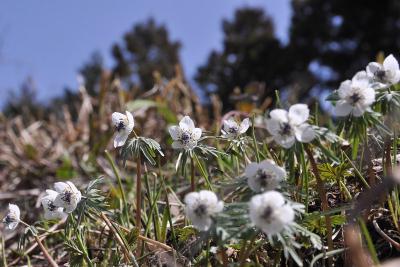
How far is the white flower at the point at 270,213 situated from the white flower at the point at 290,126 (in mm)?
114

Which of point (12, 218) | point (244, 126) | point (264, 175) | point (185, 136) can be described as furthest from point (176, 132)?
point (12, 218)

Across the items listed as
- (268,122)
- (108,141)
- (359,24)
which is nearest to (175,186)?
(268,122)

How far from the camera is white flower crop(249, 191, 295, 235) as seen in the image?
2.14 feet

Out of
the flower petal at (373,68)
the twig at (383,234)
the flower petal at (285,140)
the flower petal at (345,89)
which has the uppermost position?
the flower petal at (373,68)

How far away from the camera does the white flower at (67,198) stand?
89 centimetres

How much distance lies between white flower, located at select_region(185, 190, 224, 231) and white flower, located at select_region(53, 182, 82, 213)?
11.0 inches

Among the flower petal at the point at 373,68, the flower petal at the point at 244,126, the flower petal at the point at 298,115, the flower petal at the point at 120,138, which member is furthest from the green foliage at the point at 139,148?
the flower petal at the point at 373,68

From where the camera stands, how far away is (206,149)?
92cm

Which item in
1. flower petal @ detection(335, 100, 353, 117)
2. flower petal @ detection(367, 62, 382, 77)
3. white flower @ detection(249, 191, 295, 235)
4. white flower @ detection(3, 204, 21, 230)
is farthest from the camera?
white flower @ detection(3, 204, 21, 230)

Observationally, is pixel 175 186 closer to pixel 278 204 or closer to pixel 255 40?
pixel 278 204

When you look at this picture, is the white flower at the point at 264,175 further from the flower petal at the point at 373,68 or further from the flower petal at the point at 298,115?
the flower petal at the point at 373,68

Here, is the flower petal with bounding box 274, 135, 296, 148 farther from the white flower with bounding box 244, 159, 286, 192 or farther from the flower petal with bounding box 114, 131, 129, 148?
the flower petal with bounding box 114, 131, 129, 148

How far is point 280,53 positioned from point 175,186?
17156 mm

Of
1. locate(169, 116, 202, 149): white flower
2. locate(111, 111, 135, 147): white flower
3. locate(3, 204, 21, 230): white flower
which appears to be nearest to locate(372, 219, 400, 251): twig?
locate(169, 116, 202, 149): white flower
